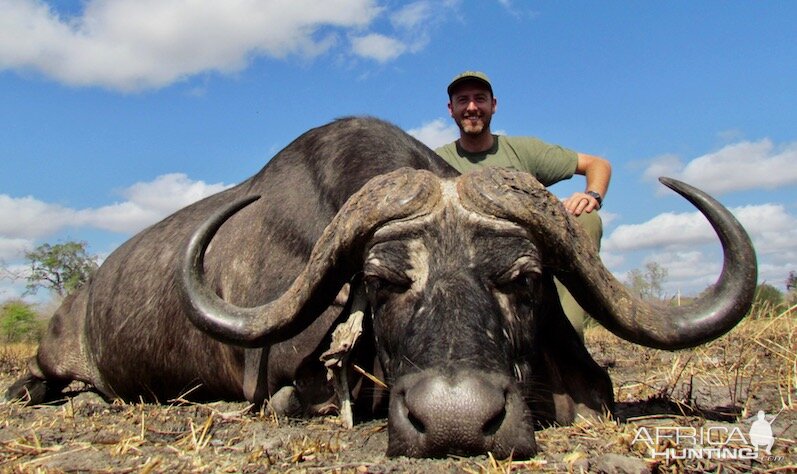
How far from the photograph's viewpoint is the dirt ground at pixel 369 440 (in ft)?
9.21

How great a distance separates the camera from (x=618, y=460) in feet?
9.05

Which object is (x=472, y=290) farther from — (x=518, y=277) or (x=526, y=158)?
(x=526, y=158)

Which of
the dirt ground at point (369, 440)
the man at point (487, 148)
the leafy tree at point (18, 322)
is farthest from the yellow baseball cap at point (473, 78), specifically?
the leafy tree at point (18, 322)

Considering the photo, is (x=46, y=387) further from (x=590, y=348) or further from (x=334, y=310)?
(x=590, y=348)

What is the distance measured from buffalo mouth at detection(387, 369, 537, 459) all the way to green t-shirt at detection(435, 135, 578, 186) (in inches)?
164

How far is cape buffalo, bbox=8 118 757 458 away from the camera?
295 cm

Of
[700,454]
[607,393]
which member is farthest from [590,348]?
[700,454]

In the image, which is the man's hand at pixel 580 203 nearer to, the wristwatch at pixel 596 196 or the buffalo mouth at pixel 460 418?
the wristwatch at pixel 596 196

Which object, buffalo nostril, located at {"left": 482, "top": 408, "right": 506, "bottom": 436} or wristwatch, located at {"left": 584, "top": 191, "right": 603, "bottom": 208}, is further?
wristwatch, located at {"left": 584, "top": 191, "right": 603, "bottom": 208}

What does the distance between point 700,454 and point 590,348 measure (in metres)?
5.36

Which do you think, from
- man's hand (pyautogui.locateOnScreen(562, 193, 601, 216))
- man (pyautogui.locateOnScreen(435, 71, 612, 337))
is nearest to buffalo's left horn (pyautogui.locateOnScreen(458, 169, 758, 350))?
man's hand (pyautogui.locateOnScreen(562, 193, 601, 216))

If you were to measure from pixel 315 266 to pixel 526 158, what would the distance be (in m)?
3.74

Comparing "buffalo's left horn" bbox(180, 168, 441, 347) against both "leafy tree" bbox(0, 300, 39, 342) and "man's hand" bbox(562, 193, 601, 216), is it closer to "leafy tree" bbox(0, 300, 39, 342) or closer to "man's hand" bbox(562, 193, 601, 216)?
"man's hand" bbox(562, 193, 601, 216)

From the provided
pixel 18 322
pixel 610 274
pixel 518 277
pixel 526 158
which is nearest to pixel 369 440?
pixel 518 277
